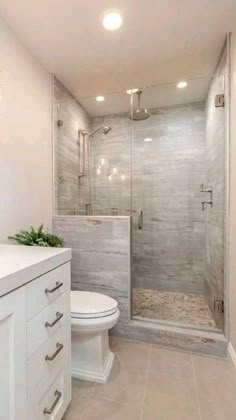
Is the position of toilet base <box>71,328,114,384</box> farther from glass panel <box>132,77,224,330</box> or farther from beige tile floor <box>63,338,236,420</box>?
glass panel <box>132,77,224,330</box>

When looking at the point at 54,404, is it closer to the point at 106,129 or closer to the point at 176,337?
the point at 176,337

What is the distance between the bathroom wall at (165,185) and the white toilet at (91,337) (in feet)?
3.92

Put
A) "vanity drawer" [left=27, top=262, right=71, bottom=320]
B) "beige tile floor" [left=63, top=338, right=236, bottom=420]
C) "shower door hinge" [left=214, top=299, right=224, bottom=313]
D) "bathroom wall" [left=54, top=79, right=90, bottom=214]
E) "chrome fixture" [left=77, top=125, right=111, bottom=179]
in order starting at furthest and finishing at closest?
"chrome fixture" [left=77, top=125, right=111, bottom=179] < "bathroom wall" [left=54, top=79, right=90, bottom=214] < "shower door hinge" [left=214, top=299, right=224, bottom=313] < "beige tile floor" [left=63, top=338, right=236, bottom=420] < "vanity drawer" [left=27, top=262, right=71, bottom=320]

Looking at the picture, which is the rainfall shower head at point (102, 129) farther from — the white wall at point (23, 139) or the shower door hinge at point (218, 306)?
the shower door hinge at point (218, 306)

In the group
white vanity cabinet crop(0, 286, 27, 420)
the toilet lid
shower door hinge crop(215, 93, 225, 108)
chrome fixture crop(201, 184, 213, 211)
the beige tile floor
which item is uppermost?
shower door hinge crop(215, 93, 225, 108)

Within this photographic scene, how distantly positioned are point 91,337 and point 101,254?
68 cm

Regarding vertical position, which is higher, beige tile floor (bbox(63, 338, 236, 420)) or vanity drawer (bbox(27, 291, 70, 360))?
vanity drawer (bbox(27, 291, 70, 360))

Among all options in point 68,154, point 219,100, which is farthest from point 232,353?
point 68,154

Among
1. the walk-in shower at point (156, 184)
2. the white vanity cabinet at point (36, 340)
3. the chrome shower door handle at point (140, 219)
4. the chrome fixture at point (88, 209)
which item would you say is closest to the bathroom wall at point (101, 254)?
the walk-in shower at point (156, 184)

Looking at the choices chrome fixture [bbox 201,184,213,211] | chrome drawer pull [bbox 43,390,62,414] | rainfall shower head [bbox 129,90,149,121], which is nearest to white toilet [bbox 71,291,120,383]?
chrome drawer pull [bbox 43,390,62,414]

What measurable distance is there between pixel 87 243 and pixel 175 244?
4.18ft

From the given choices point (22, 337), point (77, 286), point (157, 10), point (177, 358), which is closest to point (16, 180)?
point (77, 286)

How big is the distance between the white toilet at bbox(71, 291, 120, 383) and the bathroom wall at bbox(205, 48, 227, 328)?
3.16ft

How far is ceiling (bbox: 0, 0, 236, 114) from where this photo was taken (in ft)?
4.79
